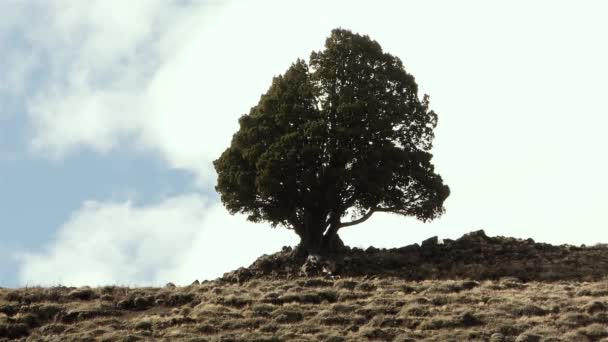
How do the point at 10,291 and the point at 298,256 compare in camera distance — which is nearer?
the point at 10,291

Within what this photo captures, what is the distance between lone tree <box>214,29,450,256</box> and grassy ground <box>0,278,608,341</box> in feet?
23.3

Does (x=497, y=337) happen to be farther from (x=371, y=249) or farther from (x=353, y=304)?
(x=371, y=249)

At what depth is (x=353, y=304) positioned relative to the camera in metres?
38.4

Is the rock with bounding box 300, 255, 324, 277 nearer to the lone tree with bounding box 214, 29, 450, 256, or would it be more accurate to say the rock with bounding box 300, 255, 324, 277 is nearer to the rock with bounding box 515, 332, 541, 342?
the lone tree with bounding box 214, 29, 450, 256

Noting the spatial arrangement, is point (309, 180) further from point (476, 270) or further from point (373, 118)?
point (476, 270)

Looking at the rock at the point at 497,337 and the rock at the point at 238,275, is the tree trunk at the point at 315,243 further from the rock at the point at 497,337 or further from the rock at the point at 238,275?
the rock at the point at 497,337

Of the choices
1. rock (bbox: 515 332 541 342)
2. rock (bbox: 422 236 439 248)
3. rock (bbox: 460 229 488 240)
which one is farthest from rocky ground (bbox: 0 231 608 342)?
rock (bbox: 460 229 488 240)

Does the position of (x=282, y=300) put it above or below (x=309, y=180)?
below

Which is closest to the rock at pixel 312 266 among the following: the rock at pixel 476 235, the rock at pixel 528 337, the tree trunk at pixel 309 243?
the tree trunk at pixel 309 243

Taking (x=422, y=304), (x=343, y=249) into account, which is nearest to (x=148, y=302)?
(x=422, y=304)

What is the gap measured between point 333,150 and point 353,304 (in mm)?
13086

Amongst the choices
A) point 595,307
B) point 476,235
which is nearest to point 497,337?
point 595,307

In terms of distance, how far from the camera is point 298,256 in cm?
5162

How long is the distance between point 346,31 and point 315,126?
698 centimetres
